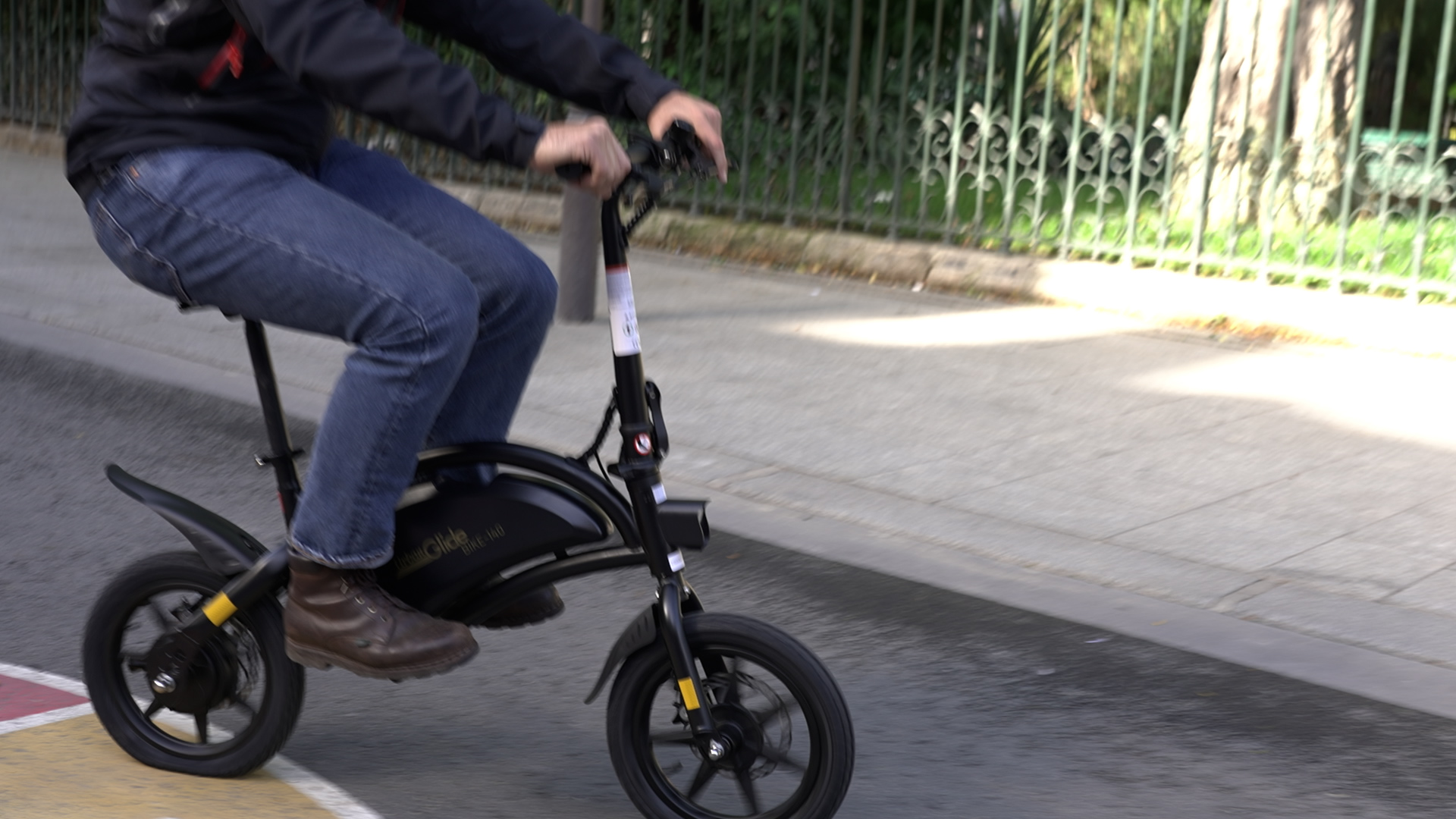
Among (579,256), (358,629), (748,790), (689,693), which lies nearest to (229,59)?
(358,629)

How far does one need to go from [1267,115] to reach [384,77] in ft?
22.7

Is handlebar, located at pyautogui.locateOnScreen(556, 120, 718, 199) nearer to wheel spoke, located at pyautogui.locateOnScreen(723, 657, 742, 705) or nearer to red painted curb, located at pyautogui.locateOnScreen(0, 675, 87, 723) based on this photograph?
wheel spoke, located at pyautogui.locateOnScreen(723, 657, 742, 705)

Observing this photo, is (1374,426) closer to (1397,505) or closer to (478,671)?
(1397,505)

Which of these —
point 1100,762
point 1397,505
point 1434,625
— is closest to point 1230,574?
point 1434,625

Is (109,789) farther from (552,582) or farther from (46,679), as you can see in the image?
(552,582)

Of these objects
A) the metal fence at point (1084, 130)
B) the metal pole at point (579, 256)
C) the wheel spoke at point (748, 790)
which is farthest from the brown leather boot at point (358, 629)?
the metal fence at point (1084, 130)

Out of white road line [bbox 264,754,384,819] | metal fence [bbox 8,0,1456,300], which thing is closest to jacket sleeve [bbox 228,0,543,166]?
white road line [bbox 264,754,384,819]

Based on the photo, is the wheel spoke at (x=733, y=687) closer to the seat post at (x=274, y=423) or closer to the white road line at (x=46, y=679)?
the seat post at (x=274, y=423)

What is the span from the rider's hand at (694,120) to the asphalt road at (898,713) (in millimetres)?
1251

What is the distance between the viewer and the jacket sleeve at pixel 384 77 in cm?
258

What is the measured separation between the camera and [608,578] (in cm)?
461

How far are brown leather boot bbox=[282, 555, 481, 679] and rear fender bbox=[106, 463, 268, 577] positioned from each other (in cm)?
18

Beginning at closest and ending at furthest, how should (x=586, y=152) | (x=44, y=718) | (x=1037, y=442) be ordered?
(x=586, y=152)
(x=44, y=718)
(x=1037, y=442)

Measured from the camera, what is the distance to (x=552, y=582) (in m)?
3.02
